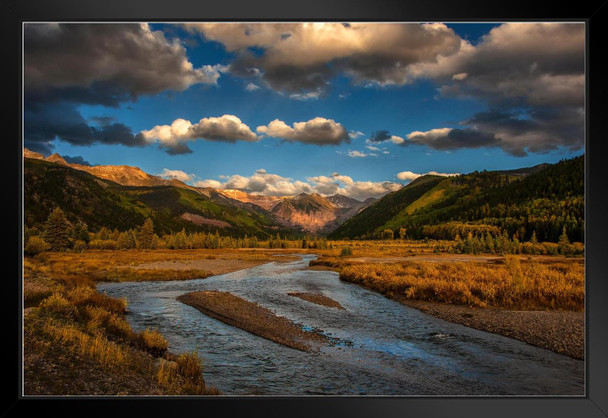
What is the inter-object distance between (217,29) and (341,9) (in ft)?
33.7

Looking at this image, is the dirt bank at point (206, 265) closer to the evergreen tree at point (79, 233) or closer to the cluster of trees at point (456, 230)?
the evergreen tree at point (79, 233)

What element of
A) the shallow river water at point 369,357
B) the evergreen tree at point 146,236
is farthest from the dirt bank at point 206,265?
the shallow river water at point 369,357

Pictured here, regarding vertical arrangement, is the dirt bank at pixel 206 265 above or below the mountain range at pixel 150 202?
below

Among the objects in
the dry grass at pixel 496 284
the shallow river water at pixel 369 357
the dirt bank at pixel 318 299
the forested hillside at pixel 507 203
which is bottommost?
the dirt bank at pixel 318 299

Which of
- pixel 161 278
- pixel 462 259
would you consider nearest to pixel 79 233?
pixel 161 278

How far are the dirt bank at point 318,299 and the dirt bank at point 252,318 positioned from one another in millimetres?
2847

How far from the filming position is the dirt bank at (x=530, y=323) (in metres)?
9.57

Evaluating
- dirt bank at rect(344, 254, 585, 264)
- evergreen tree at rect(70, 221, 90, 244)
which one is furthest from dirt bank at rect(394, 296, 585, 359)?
evergreen tree at rect(70, 221, 90, 244)

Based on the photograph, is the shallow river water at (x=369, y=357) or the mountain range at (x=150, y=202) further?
the mountain range at (x=150, y=202)

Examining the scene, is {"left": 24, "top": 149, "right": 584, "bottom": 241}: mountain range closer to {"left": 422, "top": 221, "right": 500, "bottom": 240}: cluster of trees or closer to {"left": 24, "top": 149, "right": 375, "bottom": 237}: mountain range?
{"left": 24, "top": 149, "right": 375, "bottom": 237}: mountain range

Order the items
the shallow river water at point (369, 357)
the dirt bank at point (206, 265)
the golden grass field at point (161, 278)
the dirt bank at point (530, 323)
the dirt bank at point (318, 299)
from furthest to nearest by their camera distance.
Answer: the dirt bank at point (206, 265) < the dirt bank at point (318, 299) < the dirt bank at point (530, 323) < the shallow river water at point (369, 357) < the golden grass field at point (161, 278)

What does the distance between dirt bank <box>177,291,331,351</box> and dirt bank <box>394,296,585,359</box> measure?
5.47 meters

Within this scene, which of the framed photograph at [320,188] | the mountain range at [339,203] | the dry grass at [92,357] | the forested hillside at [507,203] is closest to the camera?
the framed photograph at [320,188]
